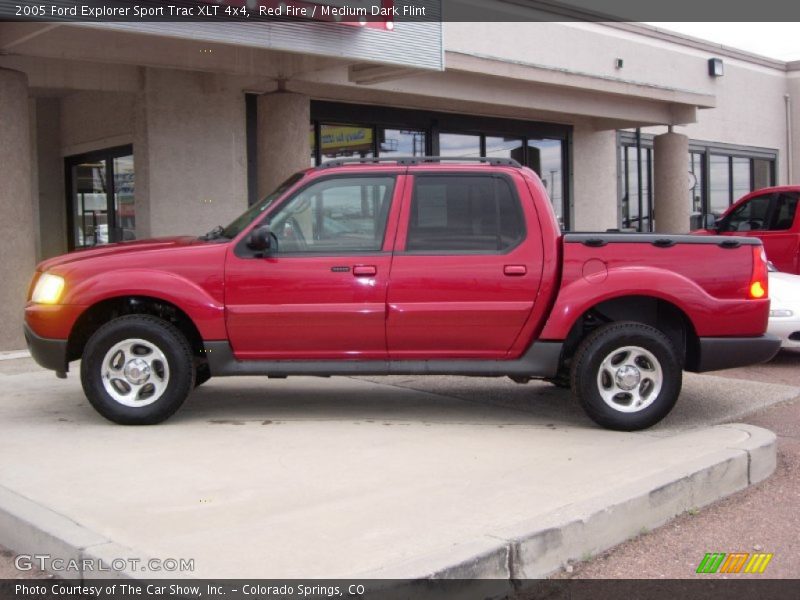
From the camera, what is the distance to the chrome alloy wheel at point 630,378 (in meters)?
6.62

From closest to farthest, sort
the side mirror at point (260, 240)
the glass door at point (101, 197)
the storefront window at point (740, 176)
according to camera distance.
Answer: the side mirror at point (260, 240) → the glass door at point (101, 197) → the storefront window at point (740, 176)

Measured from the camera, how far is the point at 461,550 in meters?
4.10

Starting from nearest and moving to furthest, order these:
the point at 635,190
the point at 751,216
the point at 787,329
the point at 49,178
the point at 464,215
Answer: the point at 464,215 < the point at 787,329 < the point at 751,216 < the point at 49,178 < the point at 635,190

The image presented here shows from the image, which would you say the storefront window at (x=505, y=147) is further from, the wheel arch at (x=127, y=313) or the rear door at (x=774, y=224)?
the wheel arch at (x=127, y=313)

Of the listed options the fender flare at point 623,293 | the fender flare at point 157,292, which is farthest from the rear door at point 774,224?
the fender flare at point 157,292

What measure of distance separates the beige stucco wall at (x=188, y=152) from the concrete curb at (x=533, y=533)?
7.94 metres

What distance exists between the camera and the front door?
261 inches

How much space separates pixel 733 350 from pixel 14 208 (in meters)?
7.76

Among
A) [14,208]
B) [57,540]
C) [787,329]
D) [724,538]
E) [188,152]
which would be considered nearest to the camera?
[57,540]

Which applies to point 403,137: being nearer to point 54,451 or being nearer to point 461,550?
point 54,451

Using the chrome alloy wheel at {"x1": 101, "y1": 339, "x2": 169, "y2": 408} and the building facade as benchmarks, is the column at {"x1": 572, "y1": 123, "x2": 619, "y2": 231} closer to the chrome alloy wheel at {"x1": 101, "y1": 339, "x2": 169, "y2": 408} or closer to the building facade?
the building facade

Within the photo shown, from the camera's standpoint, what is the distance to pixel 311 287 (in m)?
6.61

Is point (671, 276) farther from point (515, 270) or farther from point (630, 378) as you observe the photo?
point (515, 270)

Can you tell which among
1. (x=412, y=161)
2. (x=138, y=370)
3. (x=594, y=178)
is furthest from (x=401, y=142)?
(x=138, y=370)
